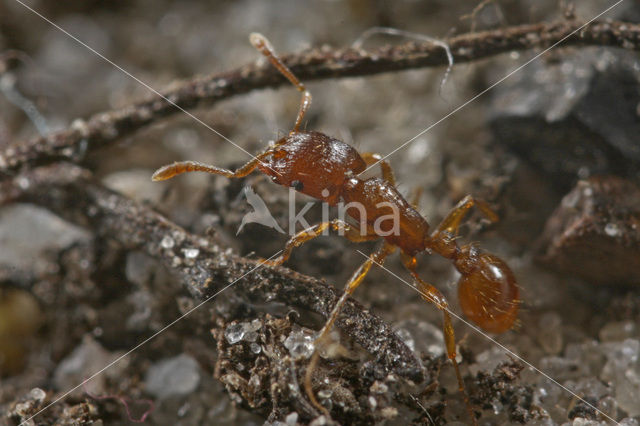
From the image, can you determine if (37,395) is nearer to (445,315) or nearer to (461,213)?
(445,315)

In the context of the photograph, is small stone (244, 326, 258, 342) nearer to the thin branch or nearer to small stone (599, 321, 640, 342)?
the thin branch

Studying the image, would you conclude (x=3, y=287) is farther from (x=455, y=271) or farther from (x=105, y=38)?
(x=455, y=271)

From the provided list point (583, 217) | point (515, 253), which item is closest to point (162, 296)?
point (515, 253)

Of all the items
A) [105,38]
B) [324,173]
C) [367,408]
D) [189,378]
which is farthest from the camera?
[105,38]

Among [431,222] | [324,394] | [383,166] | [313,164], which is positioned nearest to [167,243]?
[313,164]

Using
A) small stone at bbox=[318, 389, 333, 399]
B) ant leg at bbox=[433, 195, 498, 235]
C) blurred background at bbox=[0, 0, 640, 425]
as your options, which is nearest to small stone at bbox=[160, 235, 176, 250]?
blurred background at bbox=[0, 0, 640, 425]

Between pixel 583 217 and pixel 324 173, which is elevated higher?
pixel 583 217

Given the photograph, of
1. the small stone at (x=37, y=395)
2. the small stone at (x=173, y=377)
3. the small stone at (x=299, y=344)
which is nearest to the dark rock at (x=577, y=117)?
the small stone at (x=299, y=344)
